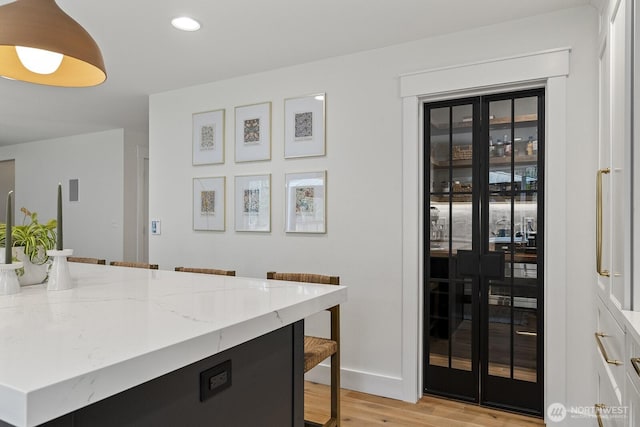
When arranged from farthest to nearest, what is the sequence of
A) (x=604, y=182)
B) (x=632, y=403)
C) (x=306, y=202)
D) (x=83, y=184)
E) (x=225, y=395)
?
(x=83, y=184) < (x=306, y=202) < (x=604, y=182) < (x=632, y=403) < (x=225, y=395)

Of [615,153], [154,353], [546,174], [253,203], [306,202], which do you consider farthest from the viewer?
[253,203]

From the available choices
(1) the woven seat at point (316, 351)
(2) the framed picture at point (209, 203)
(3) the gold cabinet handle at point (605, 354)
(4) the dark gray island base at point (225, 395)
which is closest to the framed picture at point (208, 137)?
(2) the framed picture at point (209, 203)

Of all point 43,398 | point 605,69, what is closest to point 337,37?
point 605,69

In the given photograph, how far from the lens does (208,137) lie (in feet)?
12.8

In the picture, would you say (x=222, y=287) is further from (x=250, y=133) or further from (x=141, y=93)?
(x=141, y=93)

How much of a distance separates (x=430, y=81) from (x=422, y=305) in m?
1.54

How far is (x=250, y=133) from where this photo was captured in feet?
12.0

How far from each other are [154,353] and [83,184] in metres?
6.22

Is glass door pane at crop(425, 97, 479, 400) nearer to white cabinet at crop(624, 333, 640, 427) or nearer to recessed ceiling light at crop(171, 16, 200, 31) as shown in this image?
white cabinet at crop(624, 333, 640, 427)

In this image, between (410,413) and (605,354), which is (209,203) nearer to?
(410,413)

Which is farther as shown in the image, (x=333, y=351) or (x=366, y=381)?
(x=366, y=381)

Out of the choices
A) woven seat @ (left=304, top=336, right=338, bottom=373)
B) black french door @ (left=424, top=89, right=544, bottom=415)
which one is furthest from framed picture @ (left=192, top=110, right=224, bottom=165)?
woven seat @ (left=304, top=336, right=338, bottom=373)

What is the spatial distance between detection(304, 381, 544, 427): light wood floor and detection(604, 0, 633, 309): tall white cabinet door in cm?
127

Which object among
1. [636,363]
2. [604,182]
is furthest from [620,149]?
[636,363]
